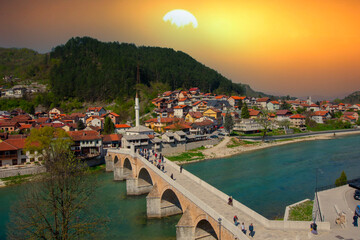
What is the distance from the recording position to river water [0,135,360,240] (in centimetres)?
1838

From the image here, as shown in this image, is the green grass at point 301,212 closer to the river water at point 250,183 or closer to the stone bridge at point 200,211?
the river water at point 250,183

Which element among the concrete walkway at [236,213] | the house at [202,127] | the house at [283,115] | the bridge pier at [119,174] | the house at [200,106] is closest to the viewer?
the concrete walkway at [236,213]

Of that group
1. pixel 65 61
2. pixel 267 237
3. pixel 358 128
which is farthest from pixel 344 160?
pixel 65 61

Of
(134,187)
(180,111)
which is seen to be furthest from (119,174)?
(180,111)

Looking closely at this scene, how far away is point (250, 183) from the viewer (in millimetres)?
26078

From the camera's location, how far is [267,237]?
10656mm

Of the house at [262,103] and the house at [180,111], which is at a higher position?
the house at [262,103]

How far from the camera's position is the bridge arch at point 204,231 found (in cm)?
1424

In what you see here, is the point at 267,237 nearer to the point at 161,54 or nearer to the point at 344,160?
the point at 344,160

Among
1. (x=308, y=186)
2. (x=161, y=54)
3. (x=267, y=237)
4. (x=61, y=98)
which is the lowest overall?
(x=308, y=186)

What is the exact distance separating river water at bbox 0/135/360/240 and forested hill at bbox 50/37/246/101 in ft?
148

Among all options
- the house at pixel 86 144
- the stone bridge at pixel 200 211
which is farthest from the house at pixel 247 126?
the stone bridge at pixel 200 211

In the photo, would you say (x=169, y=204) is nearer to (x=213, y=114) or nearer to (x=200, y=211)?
(x=200, y=211)

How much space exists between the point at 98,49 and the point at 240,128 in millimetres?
60965
